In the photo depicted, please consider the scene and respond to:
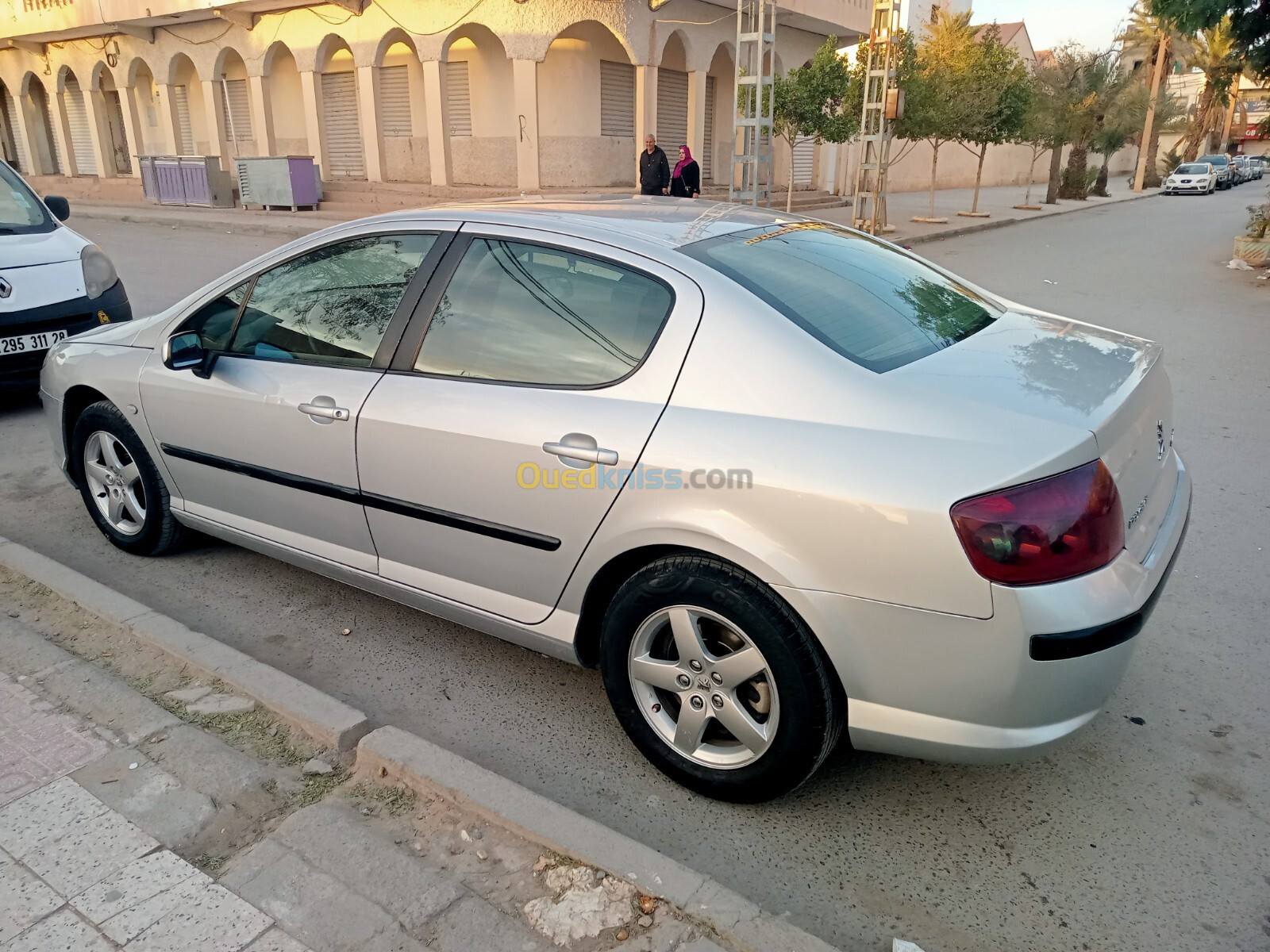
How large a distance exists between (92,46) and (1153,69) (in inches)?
1750

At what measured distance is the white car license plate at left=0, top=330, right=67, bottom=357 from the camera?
20.3ft

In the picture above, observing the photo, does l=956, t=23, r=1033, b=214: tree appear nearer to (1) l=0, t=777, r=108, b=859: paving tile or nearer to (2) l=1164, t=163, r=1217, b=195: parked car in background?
(2) l=1164, t=163, r=1217, b=195: parked car in background

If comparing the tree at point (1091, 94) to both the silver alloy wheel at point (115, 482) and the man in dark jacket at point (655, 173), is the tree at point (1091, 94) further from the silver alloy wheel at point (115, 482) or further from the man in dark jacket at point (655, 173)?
the silver alloy wheel at point (115, 482)

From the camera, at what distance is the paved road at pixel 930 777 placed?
7.68ft

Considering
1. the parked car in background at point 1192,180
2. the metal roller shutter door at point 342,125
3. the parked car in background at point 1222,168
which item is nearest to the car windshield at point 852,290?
the metal roller shutter door at point 342,125

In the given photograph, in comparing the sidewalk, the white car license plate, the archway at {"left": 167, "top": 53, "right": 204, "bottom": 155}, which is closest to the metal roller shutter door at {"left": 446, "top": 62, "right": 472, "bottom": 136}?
the sidewalk

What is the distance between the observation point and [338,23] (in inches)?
860

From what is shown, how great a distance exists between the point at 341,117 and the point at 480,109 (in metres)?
4.98

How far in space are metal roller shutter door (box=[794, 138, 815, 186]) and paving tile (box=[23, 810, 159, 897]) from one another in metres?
27.5

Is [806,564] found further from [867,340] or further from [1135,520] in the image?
[1135,520]

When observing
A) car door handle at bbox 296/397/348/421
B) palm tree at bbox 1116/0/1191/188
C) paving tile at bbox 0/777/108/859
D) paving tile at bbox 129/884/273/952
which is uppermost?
palm tree at bbox 1116/0/1191/188

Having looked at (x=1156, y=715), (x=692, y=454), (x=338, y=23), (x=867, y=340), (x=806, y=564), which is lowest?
(x=1156, y=715)

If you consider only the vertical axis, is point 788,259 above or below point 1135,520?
above

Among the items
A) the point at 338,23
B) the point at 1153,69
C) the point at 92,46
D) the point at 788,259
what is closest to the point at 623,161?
the point at 338,23
